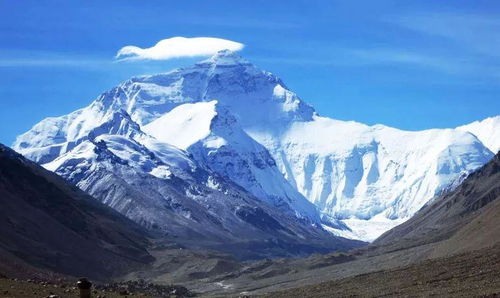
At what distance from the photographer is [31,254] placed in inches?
7628

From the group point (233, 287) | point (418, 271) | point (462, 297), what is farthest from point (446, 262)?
point (233, 287)

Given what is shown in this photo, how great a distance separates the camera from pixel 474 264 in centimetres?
10156

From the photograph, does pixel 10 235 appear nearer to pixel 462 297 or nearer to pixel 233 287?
pixel 233 287

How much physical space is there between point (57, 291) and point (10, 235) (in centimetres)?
14550

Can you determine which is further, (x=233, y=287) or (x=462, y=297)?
(x=233, y=287)

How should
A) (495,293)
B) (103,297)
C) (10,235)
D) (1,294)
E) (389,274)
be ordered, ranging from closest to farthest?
(1,294)
(103,297)
(495,293)
(389,274)
(10,235)

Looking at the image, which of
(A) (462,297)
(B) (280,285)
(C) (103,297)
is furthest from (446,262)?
(B) (280,285)

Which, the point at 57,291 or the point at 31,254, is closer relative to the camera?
the point at 57,291

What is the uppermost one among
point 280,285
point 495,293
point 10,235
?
point 10,235

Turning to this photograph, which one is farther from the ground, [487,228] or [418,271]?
[487,228]

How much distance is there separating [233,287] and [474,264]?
99336 mm

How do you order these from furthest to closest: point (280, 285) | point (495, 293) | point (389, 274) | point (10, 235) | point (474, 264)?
point (10, 235) → point (280, 285) → point (389, 274) → point (474, 264) → point (495, 293)

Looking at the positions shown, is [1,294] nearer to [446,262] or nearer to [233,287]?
[446,262]

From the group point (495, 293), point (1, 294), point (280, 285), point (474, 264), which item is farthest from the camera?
point (280, 285)
